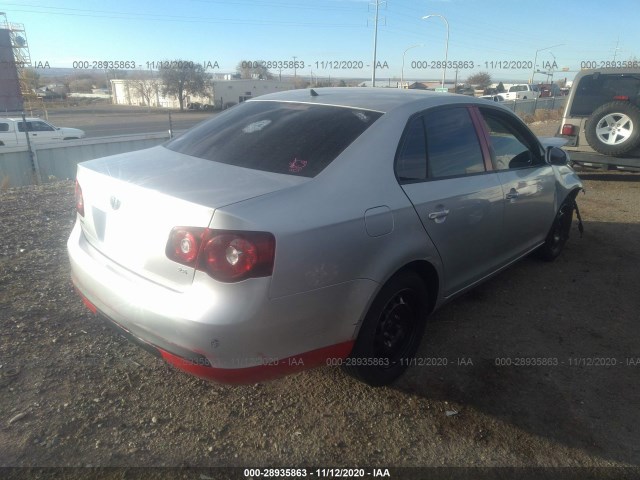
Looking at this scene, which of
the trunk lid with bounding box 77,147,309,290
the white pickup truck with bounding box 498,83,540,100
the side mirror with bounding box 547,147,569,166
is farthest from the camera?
the white pickup truck with bounding box 498,83,540,100

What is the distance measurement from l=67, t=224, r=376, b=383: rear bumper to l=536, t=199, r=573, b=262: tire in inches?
118

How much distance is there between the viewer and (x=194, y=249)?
1999 mm

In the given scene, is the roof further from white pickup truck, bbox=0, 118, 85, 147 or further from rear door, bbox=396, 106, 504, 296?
white pickup truck, bbox=0, 118, 85, 147

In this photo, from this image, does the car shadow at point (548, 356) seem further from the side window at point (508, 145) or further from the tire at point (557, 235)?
the side window at point (508, 145)

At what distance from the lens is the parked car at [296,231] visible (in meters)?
1.98

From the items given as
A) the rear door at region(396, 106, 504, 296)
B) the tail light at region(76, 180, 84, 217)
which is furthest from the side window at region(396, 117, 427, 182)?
the tail light at region(76, 180, 84, 217)

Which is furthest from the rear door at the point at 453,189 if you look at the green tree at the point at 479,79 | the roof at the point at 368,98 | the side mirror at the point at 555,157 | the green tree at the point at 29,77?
the green tree at the point at 479,79

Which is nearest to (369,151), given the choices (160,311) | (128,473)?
(160,311)

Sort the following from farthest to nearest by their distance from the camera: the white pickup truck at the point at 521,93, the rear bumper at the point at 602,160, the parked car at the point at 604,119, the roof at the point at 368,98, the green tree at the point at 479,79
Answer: the green tree at the point at 479,79
the white pickup truck at the point at 521,93
the rear bumper at the point at 602,160
the parked car at the point at 604,119
the roof at the point at 368,98

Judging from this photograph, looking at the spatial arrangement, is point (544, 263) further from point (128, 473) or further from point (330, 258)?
point (128, 473)

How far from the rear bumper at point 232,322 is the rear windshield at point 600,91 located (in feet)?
24.6

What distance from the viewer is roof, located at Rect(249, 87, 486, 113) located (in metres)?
2.89

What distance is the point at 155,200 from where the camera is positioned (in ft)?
7.06

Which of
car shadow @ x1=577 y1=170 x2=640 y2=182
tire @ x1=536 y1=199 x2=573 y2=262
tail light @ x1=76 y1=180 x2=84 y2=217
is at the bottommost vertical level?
car shadow @ x1=577 y1=170 x2=640 y2=182
